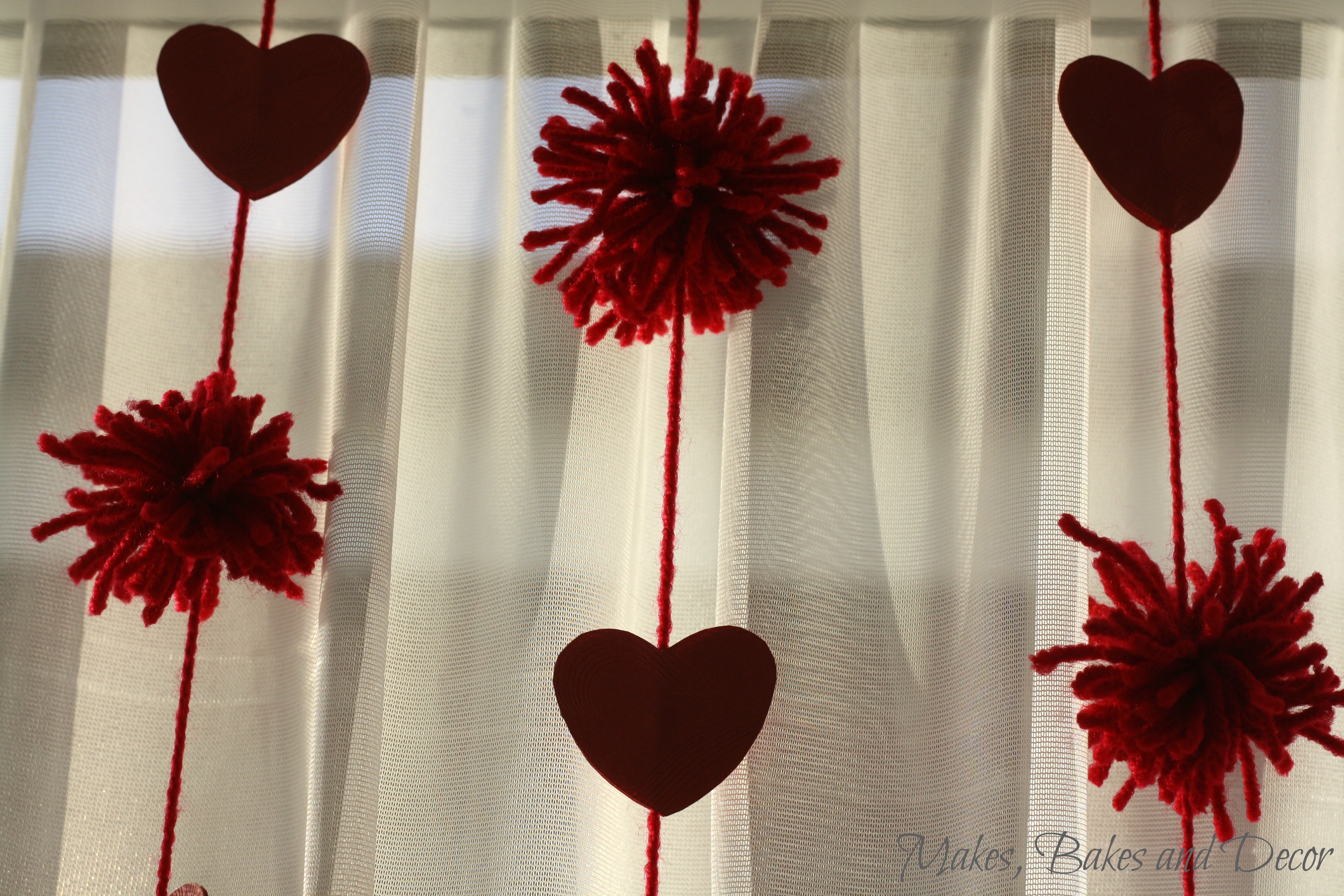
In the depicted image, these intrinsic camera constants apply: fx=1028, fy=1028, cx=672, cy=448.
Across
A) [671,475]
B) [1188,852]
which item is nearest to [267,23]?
[671,475]

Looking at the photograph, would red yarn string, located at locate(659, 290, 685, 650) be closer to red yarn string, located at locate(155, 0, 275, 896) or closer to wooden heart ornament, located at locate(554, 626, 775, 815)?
wooden heart ornament, located at locate(554, 626, 775, 815)

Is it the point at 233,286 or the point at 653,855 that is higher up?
the point at 233,286

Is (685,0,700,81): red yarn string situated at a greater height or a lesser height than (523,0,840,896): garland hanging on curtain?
greater

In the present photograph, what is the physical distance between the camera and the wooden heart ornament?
66cm

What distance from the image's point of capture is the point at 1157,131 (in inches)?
28.6

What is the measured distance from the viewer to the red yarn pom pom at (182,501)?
669mm

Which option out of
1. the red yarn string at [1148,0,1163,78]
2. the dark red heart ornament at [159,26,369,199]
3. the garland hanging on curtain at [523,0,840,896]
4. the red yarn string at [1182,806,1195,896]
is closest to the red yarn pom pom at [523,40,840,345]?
the garland hanging on curtain at [523,0,840,896]

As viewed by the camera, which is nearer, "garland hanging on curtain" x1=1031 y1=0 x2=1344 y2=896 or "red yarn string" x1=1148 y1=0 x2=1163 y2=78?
"garland hanging on curtain" x1=1031 y1=0 x2=1344 y2=896

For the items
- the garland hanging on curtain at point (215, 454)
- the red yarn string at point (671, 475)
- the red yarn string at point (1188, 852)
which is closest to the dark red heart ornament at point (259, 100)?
the garland hanging on curtain at point (215, 454)

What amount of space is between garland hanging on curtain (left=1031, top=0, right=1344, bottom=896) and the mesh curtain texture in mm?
51

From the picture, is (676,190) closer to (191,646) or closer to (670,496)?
(670,496)

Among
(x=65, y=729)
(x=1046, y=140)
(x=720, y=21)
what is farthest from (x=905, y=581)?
(x=65, y=729)

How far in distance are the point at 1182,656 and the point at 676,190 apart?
443mm

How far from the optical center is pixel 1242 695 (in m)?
0.64
